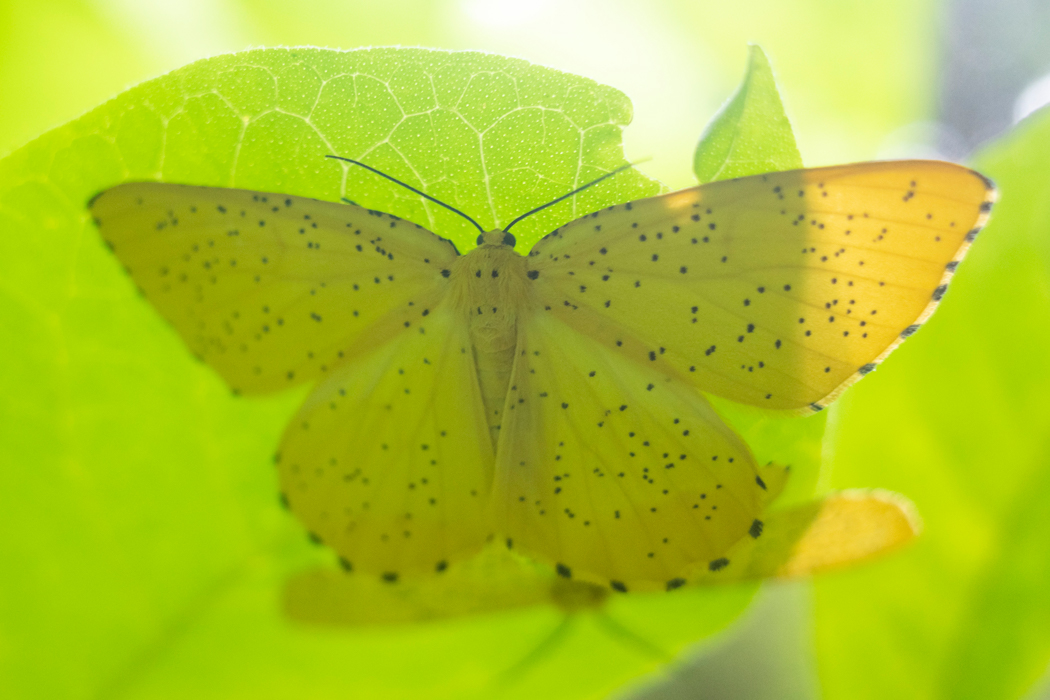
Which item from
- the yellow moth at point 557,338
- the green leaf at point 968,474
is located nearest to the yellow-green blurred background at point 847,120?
the green leaf at point 968,474

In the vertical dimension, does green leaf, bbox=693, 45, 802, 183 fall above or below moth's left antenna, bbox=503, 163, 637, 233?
above

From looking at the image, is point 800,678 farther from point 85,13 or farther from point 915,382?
point 85,13

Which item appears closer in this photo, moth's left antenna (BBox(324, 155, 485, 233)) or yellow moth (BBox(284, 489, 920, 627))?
moth's left antenna (BBox(324, 155, 485, 233))

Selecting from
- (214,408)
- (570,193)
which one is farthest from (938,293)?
(214,408)

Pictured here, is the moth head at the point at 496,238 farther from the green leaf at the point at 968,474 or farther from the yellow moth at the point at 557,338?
the green leaf at the point at 968,474

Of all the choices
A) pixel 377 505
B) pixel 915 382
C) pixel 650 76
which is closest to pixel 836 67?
pixel 650 76

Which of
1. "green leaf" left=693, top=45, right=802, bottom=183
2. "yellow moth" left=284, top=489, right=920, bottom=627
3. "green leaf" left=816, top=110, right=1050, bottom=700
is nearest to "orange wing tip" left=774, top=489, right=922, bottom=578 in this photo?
"yellow moth" left=284, top=489, right=920, bottom=627

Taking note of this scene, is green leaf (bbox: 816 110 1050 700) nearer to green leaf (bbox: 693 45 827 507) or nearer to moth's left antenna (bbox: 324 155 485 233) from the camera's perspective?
green leaf (bbox: 693 45 827 507)

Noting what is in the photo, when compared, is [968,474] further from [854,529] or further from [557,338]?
[557,338]
